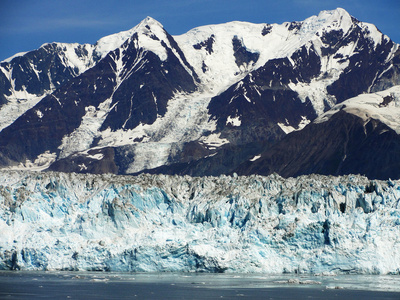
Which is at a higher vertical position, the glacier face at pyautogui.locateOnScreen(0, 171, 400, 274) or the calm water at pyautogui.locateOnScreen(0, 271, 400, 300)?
the glacier face at pyautogui.locateOnScreen(0, 171, 400, 274)

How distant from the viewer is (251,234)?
10519cm

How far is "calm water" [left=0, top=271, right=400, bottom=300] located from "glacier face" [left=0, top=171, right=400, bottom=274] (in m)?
2.13

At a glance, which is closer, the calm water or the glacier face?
the calm water

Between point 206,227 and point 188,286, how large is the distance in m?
19.3

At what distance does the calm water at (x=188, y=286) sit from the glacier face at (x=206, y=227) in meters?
2.13

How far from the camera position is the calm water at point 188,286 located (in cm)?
8406

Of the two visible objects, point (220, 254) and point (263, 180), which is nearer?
point (220, 254)

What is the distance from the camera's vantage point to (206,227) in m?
111

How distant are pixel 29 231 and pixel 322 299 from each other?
4345cm

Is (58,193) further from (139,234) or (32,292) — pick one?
(32,292)

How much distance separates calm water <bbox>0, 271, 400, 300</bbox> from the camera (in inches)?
3310

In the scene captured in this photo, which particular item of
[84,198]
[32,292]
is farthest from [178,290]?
[84,198]

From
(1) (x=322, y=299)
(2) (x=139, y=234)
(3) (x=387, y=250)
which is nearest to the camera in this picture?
(1) (x=322, y=299)

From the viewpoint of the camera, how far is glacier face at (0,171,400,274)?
103000 mm
